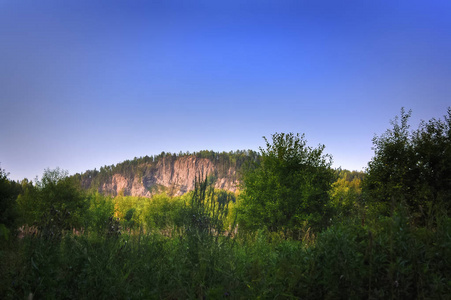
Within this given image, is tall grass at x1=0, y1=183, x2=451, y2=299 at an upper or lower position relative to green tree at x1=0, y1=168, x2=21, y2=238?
upper

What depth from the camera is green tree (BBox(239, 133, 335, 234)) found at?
941 inches

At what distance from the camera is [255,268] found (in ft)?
14.6

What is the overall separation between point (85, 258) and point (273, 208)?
21.2 meters

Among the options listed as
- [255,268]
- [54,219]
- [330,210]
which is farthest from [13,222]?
[330,210]

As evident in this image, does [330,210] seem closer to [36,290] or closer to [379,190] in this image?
[379,190]

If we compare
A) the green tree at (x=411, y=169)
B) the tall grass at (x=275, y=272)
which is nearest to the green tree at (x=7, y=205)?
the tall grass at (x=275, y=272)

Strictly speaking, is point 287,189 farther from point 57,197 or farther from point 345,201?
point 57,197

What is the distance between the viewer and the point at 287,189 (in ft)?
79.6

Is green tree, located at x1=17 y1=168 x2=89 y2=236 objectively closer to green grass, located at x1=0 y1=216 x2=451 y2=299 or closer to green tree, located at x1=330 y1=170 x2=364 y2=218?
green tree, located at x1=330 y1=170 x2=364 y2=218

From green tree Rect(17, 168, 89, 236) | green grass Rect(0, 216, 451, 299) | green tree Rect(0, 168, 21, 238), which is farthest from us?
green tree Rect(17, 168, 89, 236)

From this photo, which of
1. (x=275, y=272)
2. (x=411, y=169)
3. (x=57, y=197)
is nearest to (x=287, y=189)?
(x=411, y=169)

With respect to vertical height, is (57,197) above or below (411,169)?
below

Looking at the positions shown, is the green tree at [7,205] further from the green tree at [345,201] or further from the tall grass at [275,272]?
the green tree at [345,201]

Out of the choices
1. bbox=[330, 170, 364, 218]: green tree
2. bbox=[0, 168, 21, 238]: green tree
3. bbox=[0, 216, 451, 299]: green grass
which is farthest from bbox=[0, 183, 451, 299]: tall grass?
bbox=[0, 168, 21, 238]: green tree
